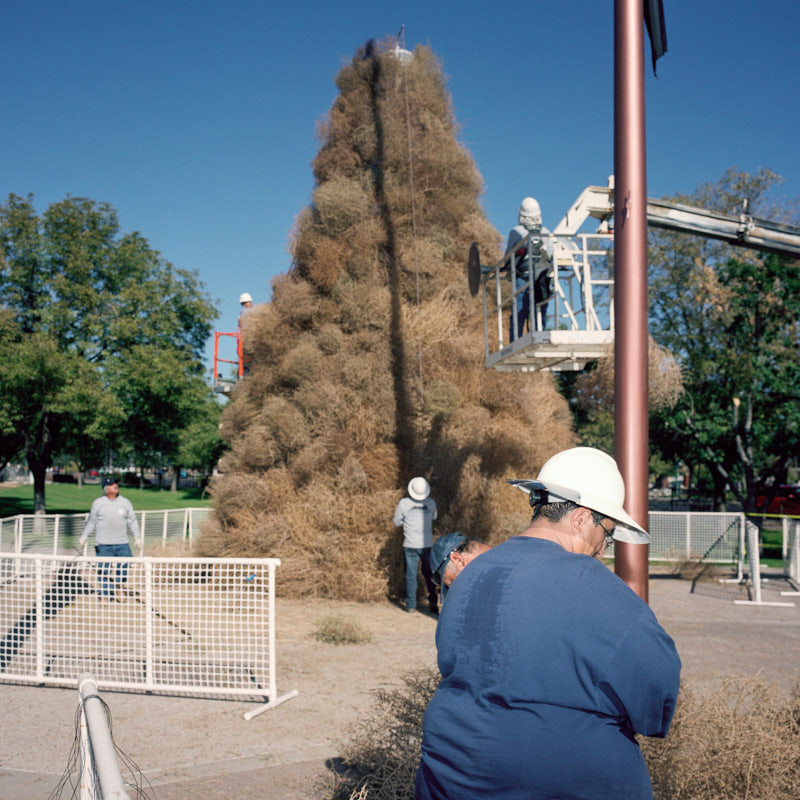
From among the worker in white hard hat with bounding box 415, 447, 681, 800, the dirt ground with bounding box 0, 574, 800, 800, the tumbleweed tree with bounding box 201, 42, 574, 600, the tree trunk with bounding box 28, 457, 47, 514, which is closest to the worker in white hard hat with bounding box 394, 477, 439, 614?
the dirt ground with bounding box 0, 574, 800, 800

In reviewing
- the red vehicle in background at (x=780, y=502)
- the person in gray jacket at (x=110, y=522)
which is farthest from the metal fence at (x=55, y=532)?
the red vehicle in background at (x=780, y=502)

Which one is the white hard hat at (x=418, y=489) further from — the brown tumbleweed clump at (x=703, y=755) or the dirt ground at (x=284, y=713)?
the brown tumbleweed clump at (x=703, y=755)

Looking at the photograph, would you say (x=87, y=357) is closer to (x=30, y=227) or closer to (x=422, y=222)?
(x=30, y=227)

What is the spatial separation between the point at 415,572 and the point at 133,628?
4.24 metres

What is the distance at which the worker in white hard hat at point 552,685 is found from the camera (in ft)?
5.66

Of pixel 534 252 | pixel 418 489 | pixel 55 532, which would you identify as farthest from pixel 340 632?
pixel 55 532

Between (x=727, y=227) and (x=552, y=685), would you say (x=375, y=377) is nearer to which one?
(x=727, y=227)

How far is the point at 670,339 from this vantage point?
23141 mm

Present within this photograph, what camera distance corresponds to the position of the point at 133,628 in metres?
6.66

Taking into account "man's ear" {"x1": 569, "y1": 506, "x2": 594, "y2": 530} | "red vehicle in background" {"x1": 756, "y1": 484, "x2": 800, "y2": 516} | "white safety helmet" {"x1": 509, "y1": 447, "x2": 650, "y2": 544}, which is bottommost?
"red vehicle in background" {"x1": 756, "y1": 484, "x2": 800, "y2": 516}

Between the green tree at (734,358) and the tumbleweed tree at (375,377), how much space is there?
996 centimetres

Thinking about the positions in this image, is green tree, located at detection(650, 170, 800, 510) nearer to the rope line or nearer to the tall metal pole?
the rope line

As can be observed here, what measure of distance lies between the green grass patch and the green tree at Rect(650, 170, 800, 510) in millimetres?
13679

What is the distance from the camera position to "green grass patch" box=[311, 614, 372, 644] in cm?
842
